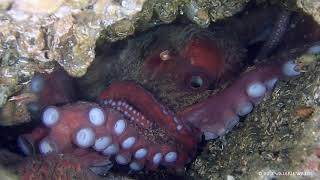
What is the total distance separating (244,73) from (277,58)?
0.30 m

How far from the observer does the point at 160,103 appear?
12.0 ft

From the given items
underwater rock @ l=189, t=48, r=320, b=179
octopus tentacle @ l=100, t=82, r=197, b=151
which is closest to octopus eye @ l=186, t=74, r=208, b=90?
octopus tentacle @ l=100, t=82, r=197, b=151

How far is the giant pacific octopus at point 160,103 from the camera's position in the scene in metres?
3.24

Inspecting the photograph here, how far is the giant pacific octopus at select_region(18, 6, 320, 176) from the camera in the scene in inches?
127

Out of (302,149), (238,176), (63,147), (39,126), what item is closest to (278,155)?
(302,149)

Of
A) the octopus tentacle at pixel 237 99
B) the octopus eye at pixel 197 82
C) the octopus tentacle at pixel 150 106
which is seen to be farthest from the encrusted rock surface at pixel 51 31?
the octopus tentacle at pixel 237 99

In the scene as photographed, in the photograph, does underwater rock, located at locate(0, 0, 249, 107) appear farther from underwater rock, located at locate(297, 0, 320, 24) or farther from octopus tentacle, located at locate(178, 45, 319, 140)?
octopus tentacle, located at locate(178, 45, 319, 140)

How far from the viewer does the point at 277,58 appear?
11.0ft

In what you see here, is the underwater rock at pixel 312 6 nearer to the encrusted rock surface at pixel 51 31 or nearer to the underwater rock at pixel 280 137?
the underwater rock at pixel 280 137
